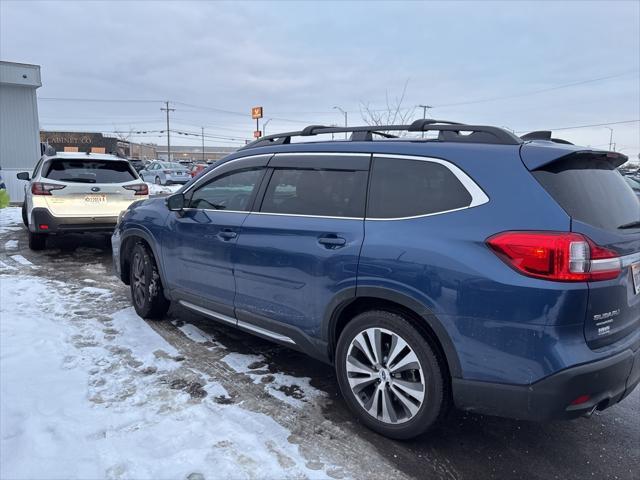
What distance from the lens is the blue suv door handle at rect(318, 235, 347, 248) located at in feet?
9.74

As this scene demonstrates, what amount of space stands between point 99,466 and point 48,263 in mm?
5940

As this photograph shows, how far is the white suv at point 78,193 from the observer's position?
754cm

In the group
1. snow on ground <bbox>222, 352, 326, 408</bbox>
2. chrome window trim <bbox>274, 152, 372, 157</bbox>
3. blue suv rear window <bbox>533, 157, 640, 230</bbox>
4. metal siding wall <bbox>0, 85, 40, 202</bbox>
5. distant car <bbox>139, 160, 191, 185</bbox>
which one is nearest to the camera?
blue suv rear window <bbox>533, 157, 640, 230</bbox>

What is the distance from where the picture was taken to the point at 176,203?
4.36 meters

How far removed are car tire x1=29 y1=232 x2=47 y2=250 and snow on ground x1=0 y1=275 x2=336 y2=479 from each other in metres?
4.27

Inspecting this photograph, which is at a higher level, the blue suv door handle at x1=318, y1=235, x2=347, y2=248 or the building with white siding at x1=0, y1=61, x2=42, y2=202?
the building with white siding at x1=0, y1=61, x2=42, y2=202

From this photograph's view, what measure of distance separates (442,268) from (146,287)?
338cm

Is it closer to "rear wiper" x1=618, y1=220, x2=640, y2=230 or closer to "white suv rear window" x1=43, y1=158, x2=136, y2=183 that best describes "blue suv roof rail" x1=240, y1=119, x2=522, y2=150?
"rear wiper" x1=618, y1=220, x2=640, y2=230

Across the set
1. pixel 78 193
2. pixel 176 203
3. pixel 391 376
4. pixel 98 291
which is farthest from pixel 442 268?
pixel 78 193

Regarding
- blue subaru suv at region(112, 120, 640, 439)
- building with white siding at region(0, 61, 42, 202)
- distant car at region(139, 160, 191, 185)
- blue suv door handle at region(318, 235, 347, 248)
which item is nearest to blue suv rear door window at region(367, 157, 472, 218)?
blue subaru suv at region(112, 120, 640, 439)

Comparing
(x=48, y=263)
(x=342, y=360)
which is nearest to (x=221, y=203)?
(x=342, y=360)

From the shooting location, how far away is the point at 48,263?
747 centimetres

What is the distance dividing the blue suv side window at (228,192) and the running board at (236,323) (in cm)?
90

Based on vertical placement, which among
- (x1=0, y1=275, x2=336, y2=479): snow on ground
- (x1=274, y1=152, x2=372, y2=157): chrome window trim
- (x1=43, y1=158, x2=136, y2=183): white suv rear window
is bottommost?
(x1=0, y1=275, x2=336, y2=479): snow on ground
